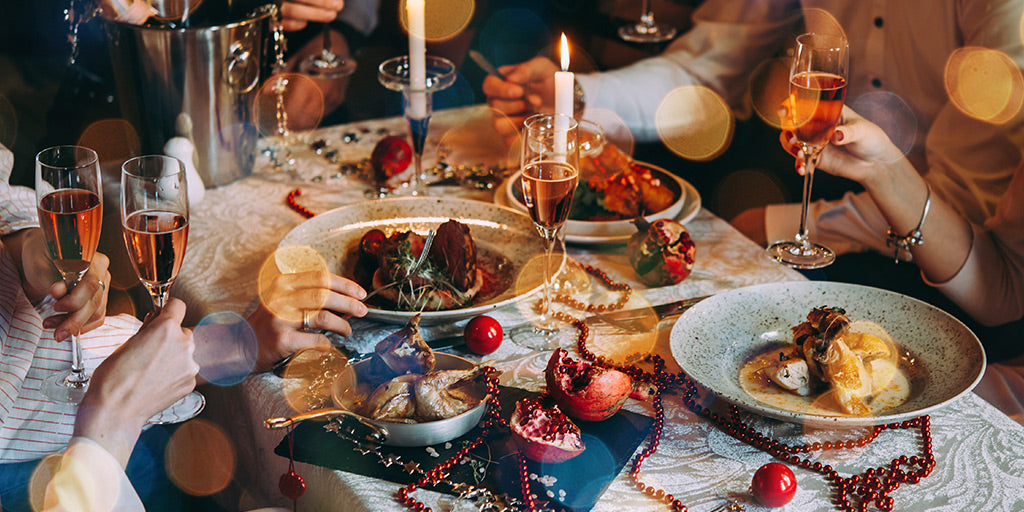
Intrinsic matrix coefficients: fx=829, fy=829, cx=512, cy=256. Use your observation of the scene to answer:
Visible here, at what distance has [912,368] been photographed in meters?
1.01

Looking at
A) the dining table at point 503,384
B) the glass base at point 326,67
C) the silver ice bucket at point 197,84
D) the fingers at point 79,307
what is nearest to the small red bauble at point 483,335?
the dining table at point 503,384

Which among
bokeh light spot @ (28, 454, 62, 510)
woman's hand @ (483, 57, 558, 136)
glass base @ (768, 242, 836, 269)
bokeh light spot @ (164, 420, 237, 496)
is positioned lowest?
bokeh light spot @ (164, 420, 237, 496)

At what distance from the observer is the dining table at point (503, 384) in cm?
83

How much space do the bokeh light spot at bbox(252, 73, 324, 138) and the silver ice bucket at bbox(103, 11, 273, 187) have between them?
0.07 metres

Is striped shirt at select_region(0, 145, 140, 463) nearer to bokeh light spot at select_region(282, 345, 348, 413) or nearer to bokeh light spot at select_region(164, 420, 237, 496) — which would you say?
bokeh light spot at select_region(164, 420, 237, 496)

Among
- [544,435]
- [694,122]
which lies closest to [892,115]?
[694,122]

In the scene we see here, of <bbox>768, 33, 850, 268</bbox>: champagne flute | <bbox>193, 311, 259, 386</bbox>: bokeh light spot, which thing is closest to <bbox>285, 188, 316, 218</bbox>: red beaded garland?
<bbox>193, 311, 259, 386</bbox>: bokeh light spot

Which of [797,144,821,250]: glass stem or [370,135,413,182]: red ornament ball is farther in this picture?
[370,135,413,182]: red ornament ball

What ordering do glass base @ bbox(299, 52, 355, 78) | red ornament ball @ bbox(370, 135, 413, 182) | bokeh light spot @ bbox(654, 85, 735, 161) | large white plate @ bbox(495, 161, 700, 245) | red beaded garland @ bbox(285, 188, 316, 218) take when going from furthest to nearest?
bokeh light spot @ bbox(654, 85, 735, 161), glass base @ bbox(299, 52, 355, 78), red ornament ball @ bbox(370, 135, 413, 182), red beaded garland @ bbox(285, 188, 316, 218), large white plate @ bbox(495, 161, 700, 245)

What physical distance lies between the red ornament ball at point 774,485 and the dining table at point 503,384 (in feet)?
0.05

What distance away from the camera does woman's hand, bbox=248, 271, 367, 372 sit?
40.4 inches

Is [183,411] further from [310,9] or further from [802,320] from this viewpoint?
[310,9]

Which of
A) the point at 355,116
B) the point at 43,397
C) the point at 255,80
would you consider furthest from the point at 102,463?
the point at 355,116

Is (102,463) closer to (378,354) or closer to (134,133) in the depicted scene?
(378,354)
